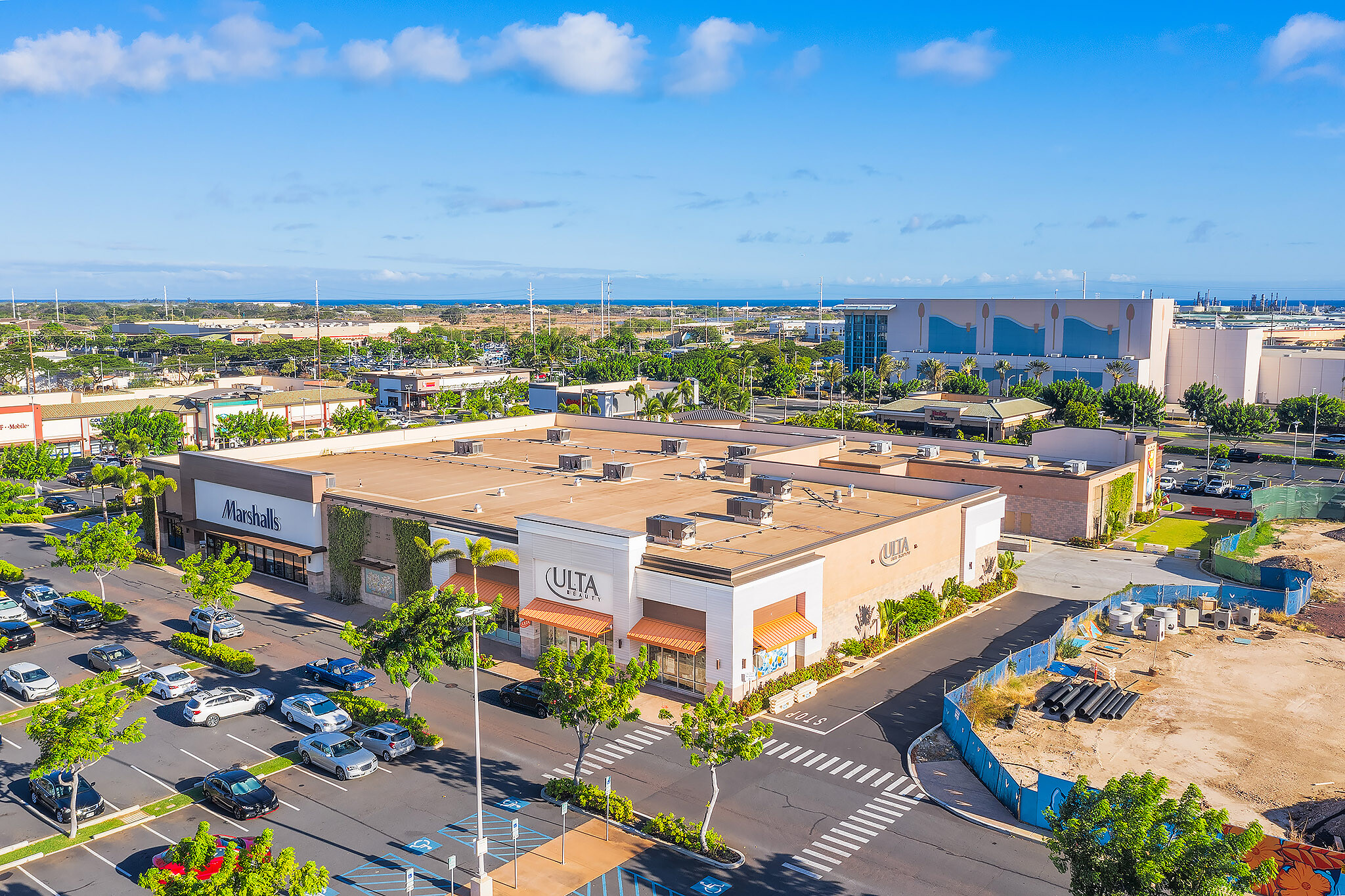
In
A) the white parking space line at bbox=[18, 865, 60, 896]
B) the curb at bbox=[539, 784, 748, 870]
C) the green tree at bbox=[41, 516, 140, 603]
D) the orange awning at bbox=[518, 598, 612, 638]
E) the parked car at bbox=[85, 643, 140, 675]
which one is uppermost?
the green tree at bbox=[41, 516, 140, 603]

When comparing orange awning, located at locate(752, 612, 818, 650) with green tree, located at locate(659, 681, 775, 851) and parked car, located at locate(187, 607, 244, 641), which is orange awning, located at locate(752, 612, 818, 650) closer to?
green tree, located at locate(659, 681, 775, 851)

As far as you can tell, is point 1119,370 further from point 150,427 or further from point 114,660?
point 114,660

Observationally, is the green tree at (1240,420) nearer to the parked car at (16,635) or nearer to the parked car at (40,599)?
the parked car at (40,599)

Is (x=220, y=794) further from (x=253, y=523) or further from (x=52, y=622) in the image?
(x=253, y=523)

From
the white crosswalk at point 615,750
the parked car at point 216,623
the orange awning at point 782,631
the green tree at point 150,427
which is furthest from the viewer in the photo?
the green tree at point 150,427

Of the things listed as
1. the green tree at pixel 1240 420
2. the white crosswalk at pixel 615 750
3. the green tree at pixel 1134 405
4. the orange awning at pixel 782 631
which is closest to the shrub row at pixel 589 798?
the white crosswalk at pixel 615 750

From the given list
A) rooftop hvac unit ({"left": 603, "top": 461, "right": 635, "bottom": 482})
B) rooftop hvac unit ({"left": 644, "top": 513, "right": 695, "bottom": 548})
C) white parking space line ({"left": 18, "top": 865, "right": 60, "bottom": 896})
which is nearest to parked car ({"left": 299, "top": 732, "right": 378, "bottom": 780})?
white parking space line ({"left": 18, "top": 865, "right": 60, "bottom": 896})

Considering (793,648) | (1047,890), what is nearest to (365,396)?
(793,648)
